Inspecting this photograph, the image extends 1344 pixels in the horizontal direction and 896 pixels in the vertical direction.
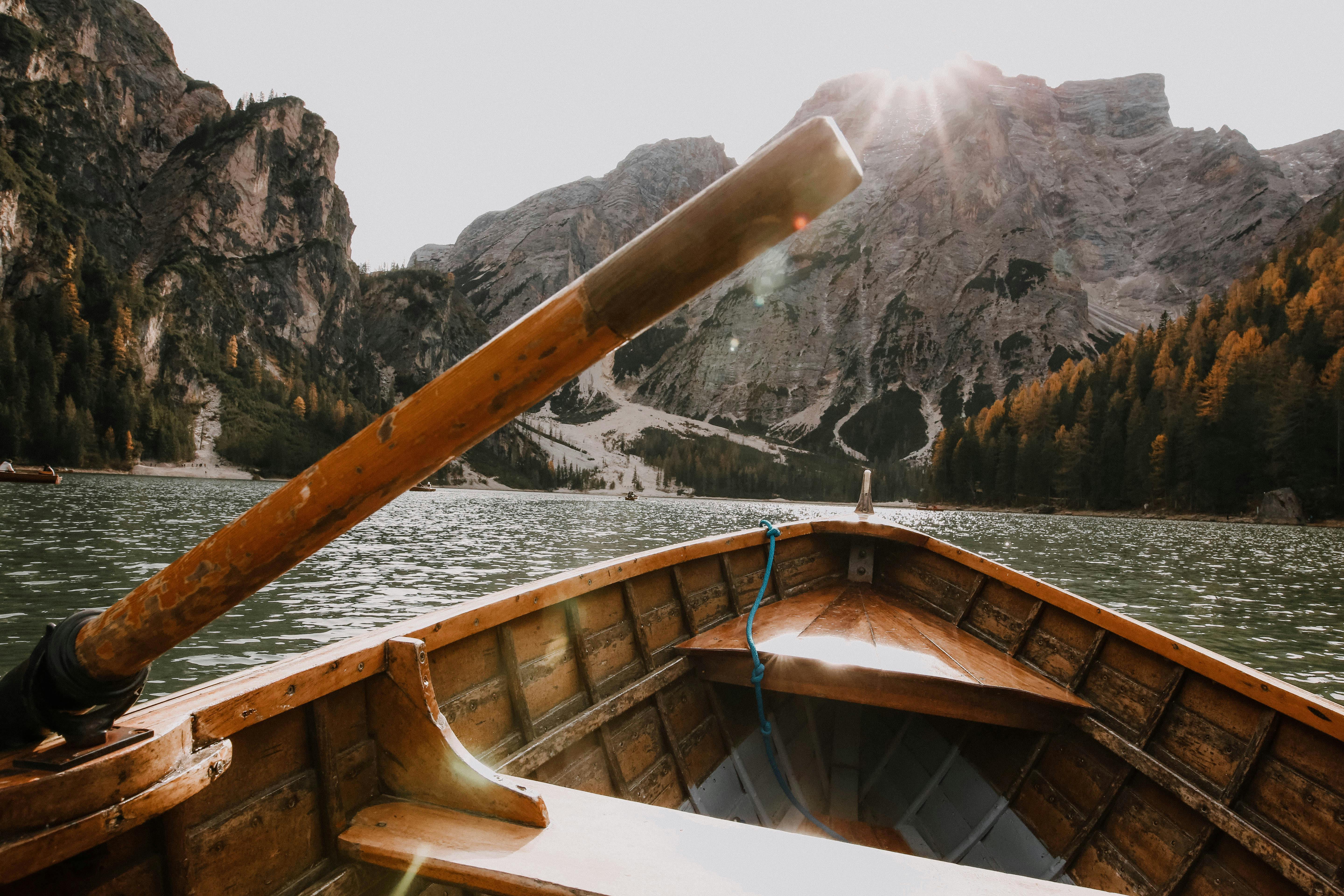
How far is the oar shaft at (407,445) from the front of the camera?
5.56ft

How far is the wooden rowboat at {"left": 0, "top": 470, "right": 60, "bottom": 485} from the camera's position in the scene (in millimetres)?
65812

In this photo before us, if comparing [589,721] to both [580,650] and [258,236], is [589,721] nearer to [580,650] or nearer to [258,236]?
[580,650]

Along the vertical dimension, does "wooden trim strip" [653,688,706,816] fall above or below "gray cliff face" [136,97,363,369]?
below

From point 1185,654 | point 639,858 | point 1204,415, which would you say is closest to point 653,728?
point 639,858

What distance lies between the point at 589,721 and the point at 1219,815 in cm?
459

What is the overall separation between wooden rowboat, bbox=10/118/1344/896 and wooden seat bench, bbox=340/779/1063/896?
2 centimetres

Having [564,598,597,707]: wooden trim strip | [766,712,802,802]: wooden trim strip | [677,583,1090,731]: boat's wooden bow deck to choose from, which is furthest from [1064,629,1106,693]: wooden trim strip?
[564,598,597,707]: wooden trim strip

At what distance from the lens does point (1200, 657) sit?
5.03m

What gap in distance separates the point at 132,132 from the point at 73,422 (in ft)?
348

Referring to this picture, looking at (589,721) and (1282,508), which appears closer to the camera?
(589,721)

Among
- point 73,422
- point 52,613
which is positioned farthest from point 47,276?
point 52,613

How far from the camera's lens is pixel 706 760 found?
20.3 feet

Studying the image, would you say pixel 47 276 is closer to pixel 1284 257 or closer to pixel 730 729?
pixel 730 729

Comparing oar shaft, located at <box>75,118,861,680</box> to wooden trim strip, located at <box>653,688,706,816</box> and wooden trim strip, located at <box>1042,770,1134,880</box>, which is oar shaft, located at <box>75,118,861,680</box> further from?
wooden trim strip, located at <box>1042,770,1134,880</box>
